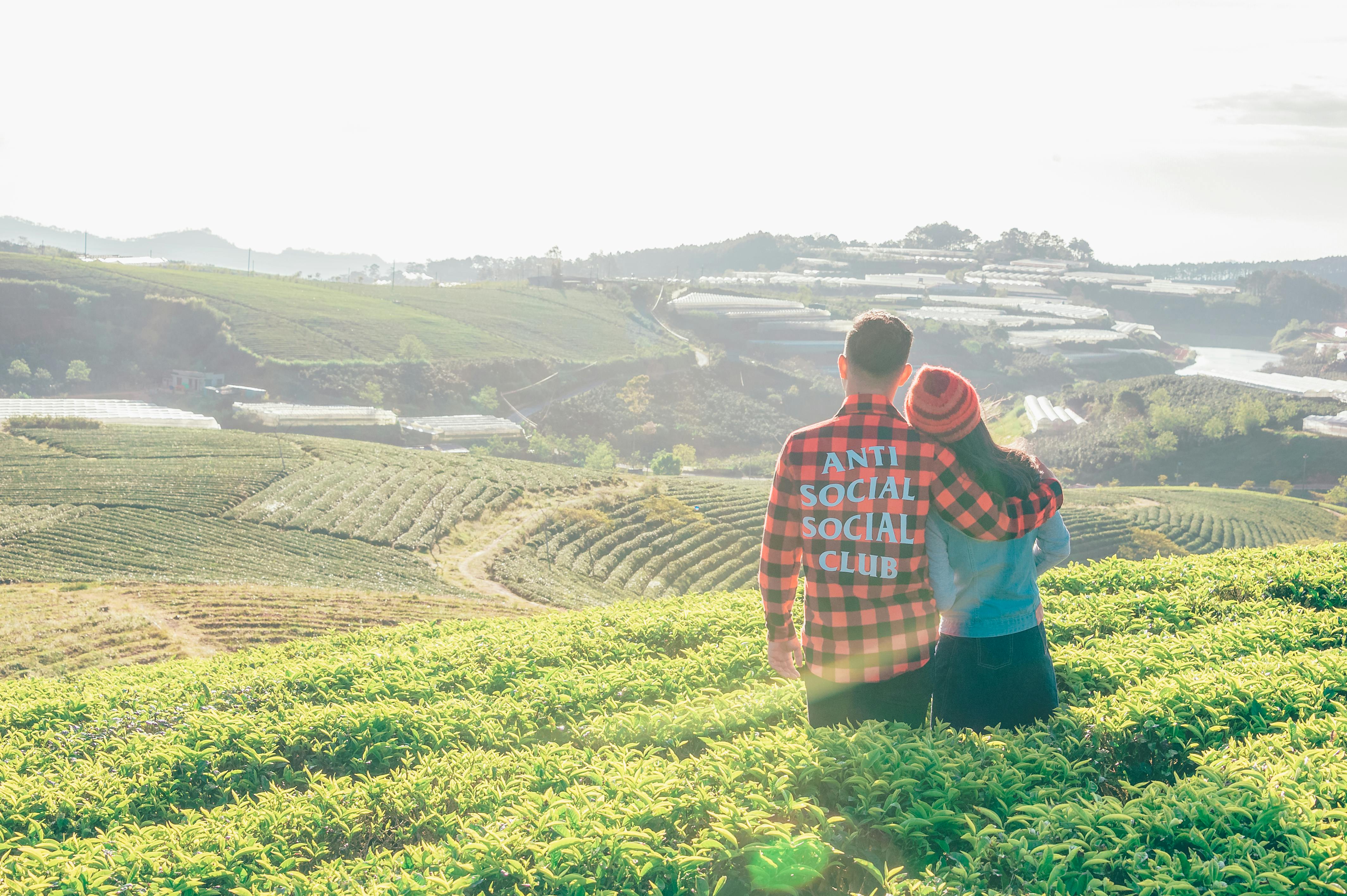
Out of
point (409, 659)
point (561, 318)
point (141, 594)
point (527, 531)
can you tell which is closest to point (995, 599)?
point (409, 659)

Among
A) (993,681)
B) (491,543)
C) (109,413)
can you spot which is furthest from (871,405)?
(109,413)

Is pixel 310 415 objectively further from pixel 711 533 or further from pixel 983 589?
pixel 983 589

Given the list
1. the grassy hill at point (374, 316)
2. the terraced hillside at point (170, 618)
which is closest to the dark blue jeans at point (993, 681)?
the terraced hillside at point (170, 618)

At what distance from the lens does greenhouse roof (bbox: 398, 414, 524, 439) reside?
80.4m

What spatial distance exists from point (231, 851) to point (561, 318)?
12990cm

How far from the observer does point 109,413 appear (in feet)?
218

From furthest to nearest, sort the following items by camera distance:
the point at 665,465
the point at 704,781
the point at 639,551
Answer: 1. the point at 665,465
2. the point at 639,551
3. the point at 704,781

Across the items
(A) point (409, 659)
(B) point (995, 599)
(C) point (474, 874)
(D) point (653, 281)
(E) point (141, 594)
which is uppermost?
(D) point (653, 281)

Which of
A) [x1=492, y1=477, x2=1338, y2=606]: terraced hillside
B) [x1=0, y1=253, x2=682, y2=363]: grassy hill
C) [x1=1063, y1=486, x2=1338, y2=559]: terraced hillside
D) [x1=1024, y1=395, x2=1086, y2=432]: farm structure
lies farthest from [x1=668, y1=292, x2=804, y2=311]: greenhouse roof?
[x1=1063, y1=486, x2=1338, y2=559]: terraced hillside

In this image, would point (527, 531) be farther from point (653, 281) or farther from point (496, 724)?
point (653, 281)

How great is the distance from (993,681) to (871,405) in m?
1.50

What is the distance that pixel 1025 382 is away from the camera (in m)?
127

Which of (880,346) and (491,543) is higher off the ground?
(880,346)

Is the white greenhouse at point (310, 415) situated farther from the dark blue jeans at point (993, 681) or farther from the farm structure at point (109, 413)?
the dark blue jeans at point (993, 681)
